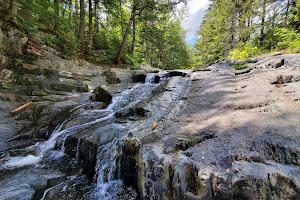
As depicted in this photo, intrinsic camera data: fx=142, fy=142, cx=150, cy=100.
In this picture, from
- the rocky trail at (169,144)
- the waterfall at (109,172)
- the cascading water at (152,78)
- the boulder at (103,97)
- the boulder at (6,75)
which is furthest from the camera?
the cascading water at (152,78)

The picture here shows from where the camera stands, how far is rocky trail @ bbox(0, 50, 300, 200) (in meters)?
1.78

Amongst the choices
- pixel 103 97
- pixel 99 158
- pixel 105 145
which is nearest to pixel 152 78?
pixel 103 97

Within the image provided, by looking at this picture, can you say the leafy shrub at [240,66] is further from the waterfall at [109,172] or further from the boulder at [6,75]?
the boulder at [6,75]

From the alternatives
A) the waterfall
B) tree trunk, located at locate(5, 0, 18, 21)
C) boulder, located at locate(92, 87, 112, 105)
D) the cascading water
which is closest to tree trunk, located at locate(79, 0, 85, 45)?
tree trunk, located at locate(5, 0, 18, 21)

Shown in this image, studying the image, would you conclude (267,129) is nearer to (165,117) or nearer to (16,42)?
(165,117)

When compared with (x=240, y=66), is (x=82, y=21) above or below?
above

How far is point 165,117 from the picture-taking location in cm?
446

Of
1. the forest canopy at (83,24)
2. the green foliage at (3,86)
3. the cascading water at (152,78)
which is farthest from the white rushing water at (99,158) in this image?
the forest canopy at (83,24)

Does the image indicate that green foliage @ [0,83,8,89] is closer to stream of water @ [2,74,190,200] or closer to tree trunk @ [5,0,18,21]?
tree trunk @ [5,0,18,21]

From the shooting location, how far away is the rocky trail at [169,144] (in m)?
1.78

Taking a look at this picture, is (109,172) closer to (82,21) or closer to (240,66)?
(240,66)

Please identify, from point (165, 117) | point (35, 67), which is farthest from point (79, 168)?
point (35, 67)

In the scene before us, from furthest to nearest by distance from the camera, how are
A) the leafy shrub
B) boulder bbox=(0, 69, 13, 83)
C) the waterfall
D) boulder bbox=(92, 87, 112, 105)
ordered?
boulder bbox=(92, 87, 112, 105)
the leafy shrub
boulder bbox=(0, 69, 13, 83)
the waterfall

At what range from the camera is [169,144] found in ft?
8.95
